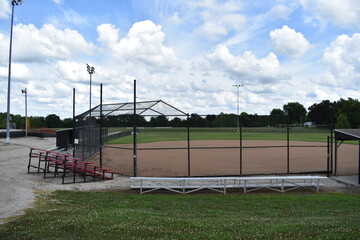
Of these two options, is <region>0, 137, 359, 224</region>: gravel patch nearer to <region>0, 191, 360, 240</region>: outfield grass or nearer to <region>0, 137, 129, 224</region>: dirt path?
<region>0, 137, 129, 224</region>: dirt path

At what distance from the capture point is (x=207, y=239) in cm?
529

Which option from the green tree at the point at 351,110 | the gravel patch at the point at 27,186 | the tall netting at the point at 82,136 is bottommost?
the gravel patch at the point at 27,186

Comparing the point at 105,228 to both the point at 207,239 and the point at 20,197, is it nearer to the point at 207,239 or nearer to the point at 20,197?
the point at 207,239

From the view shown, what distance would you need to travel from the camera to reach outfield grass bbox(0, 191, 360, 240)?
18.4 ft

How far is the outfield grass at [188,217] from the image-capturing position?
18.4ft

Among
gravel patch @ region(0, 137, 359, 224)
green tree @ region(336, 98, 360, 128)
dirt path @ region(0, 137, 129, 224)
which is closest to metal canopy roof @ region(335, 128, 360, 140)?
gravel patch @ region(0, 137, 359, 224)

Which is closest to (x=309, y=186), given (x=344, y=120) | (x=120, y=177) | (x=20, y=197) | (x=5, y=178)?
(x=120, y=177)

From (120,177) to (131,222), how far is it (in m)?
8.12

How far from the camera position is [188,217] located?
23.7 ft

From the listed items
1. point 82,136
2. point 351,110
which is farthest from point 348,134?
A: point 351,110

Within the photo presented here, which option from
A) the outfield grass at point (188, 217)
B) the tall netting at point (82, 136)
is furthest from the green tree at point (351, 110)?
the outfield grass at point (188, 217)

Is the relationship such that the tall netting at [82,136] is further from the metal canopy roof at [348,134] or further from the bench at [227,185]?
the metal canopy roof at [348,134]

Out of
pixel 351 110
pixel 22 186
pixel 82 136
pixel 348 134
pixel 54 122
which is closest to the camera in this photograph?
pixel 22 186

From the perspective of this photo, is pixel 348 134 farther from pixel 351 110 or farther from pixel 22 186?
pixel 351 110
